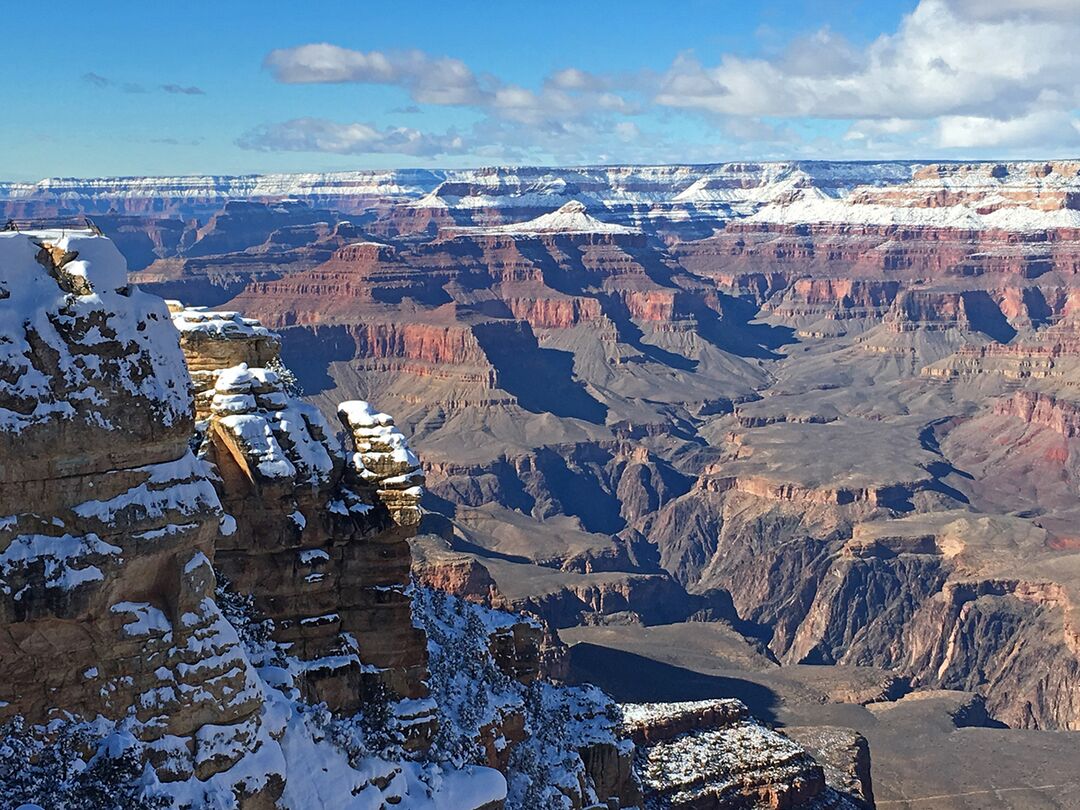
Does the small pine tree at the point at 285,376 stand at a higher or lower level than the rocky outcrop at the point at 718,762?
higher

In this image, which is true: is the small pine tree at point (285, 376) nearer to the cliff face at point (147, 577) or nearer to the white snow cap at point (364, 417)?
the white snow cap at point (364, 417)

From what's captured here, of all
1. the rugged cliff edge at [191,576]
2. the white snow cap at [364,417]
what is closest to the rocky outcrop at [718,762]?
the rugged cliff edge at [191,576]

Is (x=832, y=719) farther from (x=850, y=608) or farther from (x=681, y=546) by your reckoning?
(x=681, y=546)

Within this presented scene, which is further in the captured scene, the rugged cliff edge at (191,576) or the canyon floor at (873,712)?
the canyon floor at (873,712)

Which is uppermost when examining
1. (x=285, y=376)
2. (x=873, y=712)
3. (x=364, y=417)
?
(x=285, y=376)

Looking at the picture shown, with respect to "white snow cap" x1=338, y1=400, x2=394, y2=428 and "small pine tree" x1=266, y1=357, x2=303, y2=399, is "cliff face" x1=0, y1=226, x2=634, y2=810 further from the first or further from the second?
"small pine tree" x1=266, y1=357, x2=303, y2=399

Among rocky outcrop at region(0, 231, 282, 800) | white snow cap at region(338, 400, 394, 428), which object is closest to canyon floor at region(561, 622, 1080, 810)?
white snow cap at region(338, 400, 394, 428)

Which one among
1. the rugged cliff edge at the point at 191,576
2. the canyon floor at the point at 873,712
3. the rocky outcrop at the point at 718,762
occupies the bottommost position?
the canyon floor at the point at 873,712

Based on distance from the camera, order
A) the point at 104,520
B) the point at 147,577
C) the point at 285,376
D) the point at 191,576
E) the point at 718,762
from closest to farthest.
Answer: the point at 104,520 → the point at 147,577 → the point at 191,576 → the point at 285,376 → the point at 718,762

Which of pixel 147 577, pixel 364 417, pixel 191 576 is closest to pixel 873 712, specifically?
pixel 364 417

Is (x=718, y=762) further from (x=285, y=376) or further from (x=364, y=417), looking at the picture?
(x=364, y=417)

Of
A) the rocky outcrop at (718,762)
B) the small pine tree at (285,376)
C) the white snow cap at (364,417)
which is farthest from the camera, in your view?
the rocky outcrop at (718,762)

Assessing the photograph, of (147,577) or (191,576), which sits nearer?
(147,577)

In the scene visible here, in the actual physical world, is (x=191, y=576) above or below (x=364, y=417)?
below
